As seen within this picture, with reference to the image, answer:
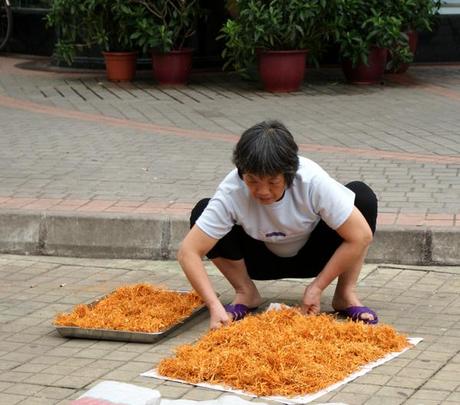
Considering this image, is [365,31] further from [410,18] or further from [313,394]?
[313,394]

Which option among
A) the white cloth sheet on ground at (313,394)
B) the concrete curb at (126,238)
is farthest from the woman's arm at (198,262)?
the concrete curb at (126,238)

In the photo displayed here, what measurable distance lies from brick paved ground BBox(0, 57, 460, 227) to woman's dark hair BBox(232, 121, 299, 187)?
5.87ft

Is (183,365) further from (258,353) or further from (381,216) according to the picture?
(381,216)

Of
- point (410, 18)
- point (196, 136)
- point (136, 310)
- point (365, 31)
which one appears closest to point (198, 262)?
point (136, 310)

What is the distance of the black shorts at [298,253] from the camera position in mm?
5117

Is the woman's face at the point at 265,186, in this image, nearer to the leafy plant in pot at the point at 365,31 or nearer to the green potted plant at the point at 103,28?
the leafy plant in pot at the point at 365,31

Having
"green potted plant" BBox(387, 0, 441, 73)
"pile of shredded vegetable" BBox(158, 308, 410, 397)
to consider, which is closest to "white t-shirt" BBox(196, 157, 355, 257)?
"pile of shredded vegetable" BBox(158, 308, 410, 397)

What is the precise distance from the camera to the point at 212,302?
493 centimetres

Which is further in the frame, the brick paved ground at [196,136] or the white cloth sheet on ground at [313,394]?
the brick paved ground at [196,136]

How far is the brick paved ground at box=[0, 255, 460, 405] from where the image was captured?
14.0ft

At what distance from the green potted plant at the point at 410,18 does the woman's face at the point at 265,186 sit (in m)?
7.47

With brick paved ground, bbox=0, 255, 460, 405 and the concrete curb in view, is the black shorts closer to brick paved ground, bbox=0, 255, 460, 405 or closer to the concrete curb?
brick paved ground, bbox=0, 255, 460, 405

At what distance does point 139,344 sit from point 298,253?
838 mm

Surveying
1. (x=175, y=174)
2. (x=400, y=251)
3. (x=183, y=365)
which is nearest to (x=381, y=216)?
(x=400, y=251)
